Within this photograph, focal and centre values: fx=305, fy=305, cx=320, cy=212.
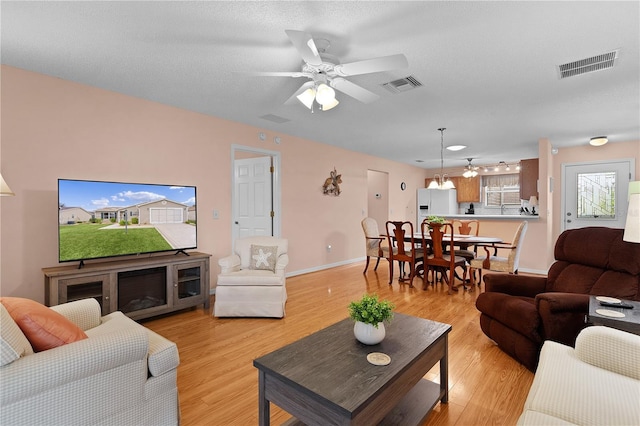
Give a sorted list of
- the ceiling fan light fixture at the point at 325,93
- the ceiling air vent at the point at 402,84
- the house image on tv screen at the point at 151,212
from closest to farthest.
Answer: the ceiling fan light fixture at the point at 325,93 < the ceiling air vent at the point at 402,84 < the house image on tv screen at the point at 151,212

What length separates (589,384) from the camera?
1.37 meters

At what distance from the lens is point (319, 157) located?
230 inches

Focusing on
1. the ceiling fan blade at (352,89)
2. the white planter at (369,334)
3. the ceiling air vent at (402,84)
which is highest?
the ceiling air vent at (402,84)

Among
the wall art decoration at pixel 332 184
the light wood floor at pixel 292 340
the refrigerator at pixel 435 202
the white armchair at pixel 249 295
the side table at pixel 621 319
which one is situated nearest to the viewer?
the side table at pixel 621 319

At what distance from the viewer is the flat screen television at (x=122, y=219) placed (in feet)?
9.53

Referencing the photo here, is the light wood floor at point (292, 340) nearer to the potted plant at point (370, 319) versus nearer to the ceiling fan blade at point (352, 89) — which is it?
the potted plant at point (370, 319)

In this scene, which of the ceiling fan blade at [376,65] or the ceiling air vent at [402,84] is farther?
the ceiling air vent at [402,84]

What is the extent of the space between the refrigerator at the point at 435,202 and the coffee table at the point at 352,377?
7.32 m

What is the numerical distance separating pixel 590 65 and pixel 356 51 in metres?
2.09

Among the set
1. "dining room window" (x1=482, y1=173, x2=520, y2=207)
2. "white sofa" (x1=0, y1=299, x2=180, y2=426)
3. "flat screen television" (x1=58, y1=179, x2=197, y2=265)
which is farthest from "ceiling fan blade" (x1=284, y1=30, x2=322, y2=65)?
→ "dining room window" (x1=482, y1=173, x2=520, y2=207)

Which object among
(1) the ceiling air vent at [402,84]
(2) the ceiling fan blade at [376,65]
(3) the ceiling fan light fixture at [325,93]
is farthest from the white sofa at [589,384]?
(1) the ceiling air vent at [402,84]

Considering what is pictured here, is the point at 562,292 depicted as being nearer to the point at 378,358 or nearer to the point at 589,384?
the point at 589,384

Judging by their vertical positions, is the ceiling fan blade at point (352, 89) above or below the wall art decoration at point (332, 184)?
above

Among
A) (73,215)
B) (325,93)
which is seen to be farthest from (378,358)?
(73,215)
